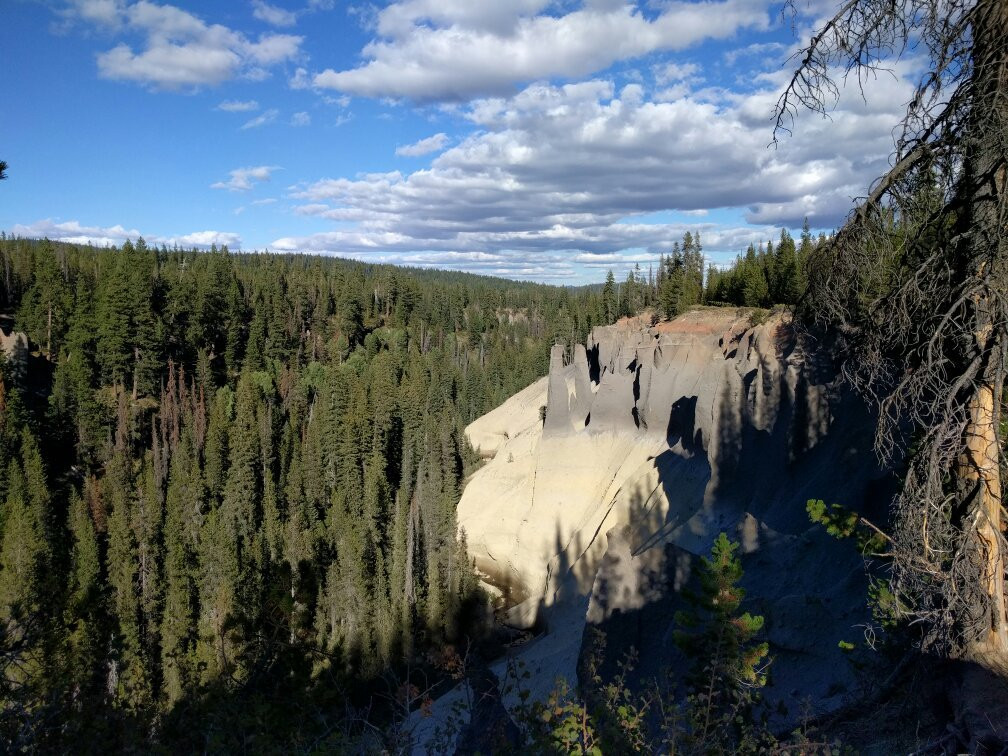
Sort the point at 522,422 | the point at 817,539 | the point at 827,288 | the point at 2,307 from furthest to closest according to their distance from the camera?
the point at 2,307 < the point at 522,422 < the point at 817,539 < the point at 827,288

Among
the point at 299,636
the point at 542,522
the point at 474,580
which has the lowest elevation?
the point at 474,580

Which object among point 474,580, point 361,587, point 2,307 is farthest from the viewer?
point 2,307

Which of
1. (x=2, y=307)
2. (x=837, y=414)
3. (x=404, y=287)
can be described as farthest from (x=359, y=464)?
(x=404, y=287)

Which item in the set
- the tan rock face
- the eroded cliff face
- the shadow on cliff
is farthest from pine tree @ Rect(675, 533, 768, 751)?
the tan rock face

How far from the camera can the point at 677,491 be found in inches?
1058

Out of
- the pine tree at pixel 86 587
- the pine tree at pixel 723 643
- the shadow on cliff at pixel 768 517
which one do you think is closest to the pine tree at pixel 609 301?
the shadow on cliff at pixel 768 517

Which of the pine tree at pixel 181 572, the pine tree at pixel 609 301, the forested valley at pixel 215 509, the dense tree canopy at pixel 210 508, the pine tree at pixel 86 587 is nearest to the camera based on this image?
the forested valley at pixel 215 509

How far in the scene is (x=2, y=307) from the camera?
63.8 meters

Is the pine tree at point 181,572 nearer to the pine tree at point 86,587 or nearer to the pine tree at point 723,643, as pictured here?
the pine tree at point 86,587

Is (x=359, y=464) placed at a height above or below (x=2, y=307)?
below

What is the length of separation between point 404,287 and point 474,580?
71.2m

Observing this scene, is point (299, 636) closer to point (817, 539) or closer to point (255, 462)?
point (817, 539)

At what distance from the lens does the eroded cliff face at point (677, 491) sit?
1333cm

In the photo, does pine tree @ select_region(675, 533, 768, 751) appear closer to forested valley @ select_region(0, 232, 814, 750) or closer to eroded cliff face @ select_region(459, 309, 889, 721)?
eroded cliff face @ select_region(459, 309, 889, 721)
